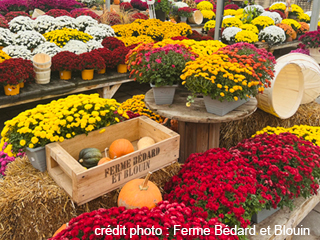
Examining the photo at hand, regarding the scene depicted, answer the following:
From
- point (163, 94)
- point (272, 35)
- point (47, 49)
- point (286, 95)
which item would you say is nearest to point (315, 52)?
point (272, 35)

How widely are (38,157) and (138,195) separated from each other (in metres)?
0.73

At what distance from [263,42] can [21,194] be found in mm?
7042

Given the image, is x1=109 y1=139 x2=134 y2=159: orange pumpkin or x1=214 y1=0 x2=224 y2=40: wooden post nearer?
x1=109 y1=139 x2=134 y2=159: orange pumpkin

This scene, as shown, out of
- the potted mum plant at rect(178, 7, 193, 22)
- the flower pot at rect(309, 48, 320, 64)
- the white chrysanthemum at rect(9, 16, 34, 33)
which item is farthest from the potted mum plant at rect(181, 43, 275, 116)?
the potted mum plant at rect(178, 7, 193, 22)

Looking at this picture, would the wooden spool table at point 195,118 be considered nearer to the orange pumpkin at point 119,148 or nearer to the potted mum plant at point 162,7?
the orange pumpkin at point 119,148

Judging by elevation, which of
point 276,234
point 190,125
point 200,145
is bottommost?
point 276,234

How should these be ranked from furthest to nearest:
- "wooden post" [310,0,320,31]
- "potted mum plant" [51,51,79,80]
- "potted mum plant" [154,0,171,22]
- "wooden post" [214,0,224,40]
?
1. "potted mum plant" [154,0,171,22]
2. "wooden post" [310,0,320,31]
3. "wooden post" [214,0,224,40]
4. "potted mum plant" [51,51,79,80]

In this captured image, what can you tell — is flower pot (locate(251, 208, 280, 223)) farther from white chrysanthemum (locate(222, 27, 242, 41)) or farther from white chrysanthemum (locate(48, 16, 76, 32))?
white chrysanthemum (locate(222, 27, 242, 41))

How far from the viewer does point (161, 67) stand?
2.54 m

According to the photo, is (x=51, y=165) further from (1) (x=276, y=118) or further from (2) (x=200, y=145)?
(1) (x=276, y=118)

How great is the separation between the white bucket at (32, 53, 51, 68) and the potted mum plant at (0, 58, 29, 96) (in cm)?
30

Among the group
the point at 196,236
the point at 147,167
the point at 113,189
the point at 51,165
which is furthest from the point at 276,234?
the point at 51,165

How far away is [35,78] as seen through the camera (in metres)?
4.11

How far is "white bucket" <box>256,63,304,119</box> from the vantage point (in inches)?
131
